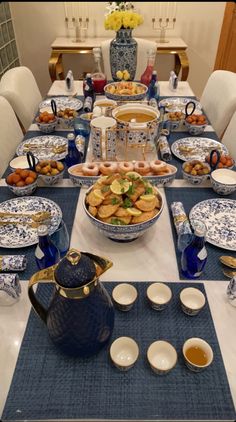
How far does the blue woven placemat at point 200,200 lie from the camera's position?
819 millimetres

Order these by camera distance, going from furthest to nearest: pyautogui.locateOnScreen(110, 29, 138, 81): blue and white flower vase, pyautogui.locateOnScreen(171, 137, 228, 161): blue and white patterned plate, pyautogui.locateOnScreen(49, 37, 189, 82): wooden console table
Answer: pyautogui.locateOnScreen(49, 37, 189, 82): wooden console table < pyautogui.locateOnScreen(110, 29, 138, 81): blue and white flower vase < pyautogui.locateOnScreen(171, 137, 228, 161): blue and white patterned plate

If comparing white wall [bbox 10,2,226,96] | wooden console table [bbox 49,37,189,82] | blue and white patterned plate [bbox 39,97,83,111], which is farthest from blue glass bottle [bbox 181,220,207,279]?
white wall [bbox 10,2,226,96]

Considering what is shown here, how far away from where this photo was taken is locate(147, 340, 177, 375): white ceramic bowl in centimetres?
62

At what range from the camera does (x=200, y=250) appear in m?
0.77

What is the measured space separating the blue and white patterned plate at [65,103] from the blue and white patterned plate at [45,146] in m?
0.37

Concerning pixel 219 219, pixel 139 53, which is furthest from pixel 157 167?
pixel 139 53

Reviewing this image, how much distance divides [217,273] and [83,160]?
2.34ft

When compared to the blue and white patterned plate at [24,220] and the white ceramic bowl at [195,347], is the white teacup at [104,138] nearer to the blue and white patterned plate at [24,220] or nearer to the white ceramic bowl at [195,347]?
the blue and white patterned plate at [24,220]

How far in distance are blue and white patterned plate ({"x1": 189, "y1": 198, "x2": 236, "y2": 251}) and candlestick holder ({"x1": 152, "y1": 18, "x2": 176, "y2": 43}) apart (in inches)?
94.9

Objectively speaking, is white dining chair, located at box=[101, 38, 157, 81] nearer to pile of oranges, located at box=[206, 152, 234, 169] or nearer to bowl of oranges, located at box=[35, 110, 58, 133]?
bowl of oranges, located at box=[35, 110, 58, 133]

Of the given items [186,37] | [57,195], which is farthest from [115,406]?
[186,37]

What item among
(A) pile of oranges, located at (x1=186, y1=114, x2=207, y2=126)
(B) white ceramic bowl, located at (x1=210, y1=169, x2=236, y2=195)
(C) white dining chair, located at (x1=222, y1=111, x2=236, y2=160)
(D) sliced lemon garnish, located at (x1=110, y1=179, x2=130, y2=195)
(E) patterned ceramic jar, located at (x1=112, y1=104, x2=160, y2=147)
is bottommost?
(C) white dining chair, located at (x1=222, y1=111, x2=236, y2=160)

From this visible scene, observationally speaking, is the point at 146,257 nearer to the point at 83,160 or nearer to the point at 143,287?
the point at 143,287

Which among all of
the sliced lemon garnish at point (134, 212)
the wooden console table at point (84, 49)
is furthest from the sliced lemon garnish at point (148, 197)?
the wooden console table at point (84, 49)
